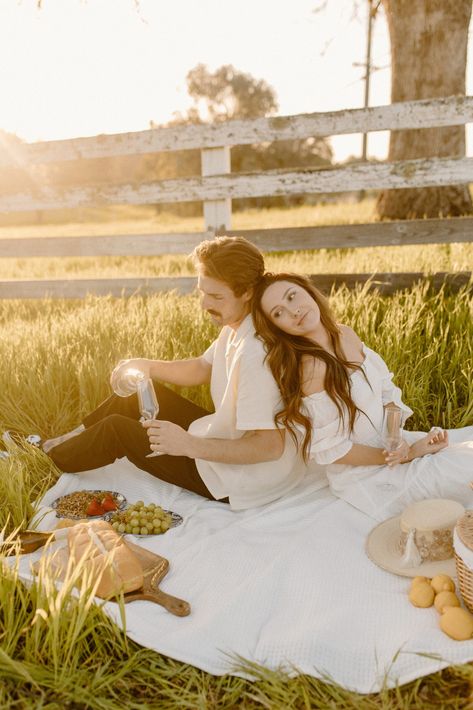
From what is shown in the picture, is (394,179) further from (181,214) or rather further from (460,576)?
(181,214)

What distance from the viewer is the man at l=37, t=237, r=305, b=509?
2.89 metres

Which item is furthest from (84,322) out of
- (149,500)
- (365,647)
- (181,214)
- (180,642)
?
(181,214)

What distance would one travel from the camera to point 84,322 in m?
4.88

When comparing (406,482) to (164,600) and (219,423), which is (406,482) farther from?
(164,600)

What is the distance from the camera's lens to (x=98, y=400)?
4.19 m

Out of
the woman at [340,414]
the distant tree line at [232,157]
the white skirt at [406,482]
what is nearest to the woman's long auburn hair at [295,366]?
the woman at [340,414]

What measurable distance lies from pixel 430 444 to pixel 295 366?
78 centimetres

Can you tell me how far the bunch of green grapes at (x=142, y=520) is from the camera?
3.09 meters

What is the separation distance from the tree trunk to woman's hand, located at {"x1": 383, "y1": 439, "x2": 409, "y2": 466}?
192 inches

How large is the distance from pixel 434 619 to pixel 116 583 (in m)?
1.16

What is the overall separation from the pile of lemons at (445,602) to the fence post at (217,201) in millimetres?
4058

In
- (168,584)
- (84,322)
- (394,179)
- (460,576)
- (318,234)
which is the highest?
(394,179)

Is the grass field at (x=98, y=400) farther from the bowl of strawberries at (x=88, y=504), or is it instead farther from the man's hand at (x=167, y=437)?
the man's hand at (x=167, y=437)

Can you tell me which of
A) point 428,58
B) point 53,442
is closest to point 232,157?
point 428,58
